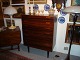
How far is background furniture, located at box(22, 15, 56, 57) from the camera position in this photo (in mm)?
2377

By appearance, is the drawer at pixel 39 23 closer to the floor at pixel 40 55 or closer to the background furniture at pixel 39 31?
the background furniture at pixel 39 31

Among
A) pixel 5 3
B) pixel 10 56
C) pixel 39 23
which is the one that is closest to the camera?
pixel 39 23

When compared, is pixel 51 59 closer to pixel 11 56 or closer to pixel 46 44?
pixel 46 44

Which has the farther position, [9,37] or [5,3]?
[5,3]

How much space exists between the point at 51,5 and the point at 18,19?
1.27 meters

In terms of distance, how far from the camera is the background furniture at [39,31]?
2.38m

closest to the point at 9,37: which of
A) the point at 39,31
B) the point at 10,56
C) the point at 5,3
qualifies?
the point at 10,56

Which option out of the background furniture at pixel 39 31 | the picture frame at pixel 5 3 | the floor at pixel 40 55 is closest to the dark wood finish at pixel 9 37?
the background furniture at pixel 39 31

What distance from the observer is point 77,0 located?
2.42 m

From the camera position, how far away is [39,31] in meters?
2.51

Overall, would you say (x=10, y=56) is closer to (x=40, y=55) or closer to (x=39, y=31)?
(x=40, y=55)

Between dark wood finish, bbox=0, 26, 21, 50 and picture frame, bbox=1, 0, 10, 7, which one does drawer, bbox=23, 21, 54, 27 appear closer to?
dark wood finish, bbox=0, 26, 21, 50

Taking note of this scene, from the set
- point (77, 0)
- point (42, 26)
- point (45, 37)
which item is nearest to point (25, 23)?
point (42, 26)

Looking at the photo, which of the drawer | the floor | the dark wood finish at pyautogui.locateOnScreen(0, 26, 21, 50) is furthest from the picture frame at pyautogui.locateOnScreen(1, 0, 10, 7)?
the floor
